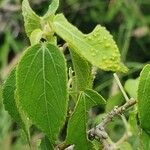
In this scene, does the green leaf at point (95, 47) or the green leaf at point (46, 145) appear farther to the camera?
the green leaf at point (46, 145)

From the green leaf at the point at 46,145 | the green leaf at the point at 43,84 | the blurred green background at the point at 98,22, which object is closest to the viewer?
the green leaf at the point at 43,84

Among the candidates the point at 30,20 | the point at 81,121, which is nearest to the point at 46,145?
the point at 81,121

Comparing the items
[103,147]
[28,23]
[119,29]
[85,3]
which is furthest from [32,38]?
[85,3]

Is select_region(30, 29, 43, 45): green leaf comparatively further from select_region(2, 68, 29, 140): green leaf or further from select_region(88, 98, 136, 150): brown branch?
select_region(88, 98, 136, 150): brown branch

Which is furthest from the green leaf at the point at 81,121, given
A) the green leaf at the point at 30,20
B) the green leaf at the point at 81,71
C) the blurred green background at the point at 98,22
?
the blurred green background at the point at 98,22

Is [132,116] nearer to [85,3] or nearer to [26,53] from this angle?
[26,53]

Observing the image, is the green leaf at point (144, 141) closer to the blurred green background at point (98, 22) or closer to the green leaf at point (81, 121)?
the green leaf at point (81, 121)

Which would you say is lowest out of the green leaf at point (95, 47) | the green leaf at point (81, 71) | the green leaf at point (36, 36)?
the green leaf at point (81, 71)
